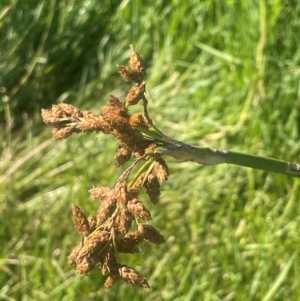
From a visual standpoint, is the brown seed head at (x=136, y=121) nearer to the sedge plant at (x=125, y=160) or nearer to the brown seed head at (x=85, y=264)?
the sedge plant at (x=125, y=160)

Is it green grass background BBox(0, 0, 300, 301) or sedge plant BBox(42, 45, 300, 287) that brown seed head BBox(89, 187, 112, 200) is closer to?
sedge plant BBox(42, 45, 300, 287)

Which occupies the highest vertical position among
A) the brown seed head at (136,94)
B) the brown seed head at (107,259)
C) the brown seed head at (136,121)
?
the brown seed head at (136,94)

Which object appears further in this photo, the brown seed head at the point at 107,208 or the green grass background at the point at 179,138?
the green grass background at the point at 179,138

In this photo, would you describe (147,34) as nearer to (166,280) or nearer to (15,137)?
(15,137)

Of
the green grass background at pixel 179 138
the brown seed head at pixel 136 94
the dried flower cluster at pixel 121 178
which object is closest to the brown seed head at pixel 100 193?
the dried flower cluster at pixel 121 178

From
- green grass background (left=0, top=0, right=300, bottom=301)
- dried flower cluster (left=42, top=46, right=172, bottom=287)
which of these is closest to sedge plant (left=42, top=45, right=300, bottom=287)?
dried flower cluster (left=42, top=46, right=172, bottom=287)

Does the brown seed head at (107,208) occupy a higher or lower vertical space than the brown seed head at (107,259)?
higher
